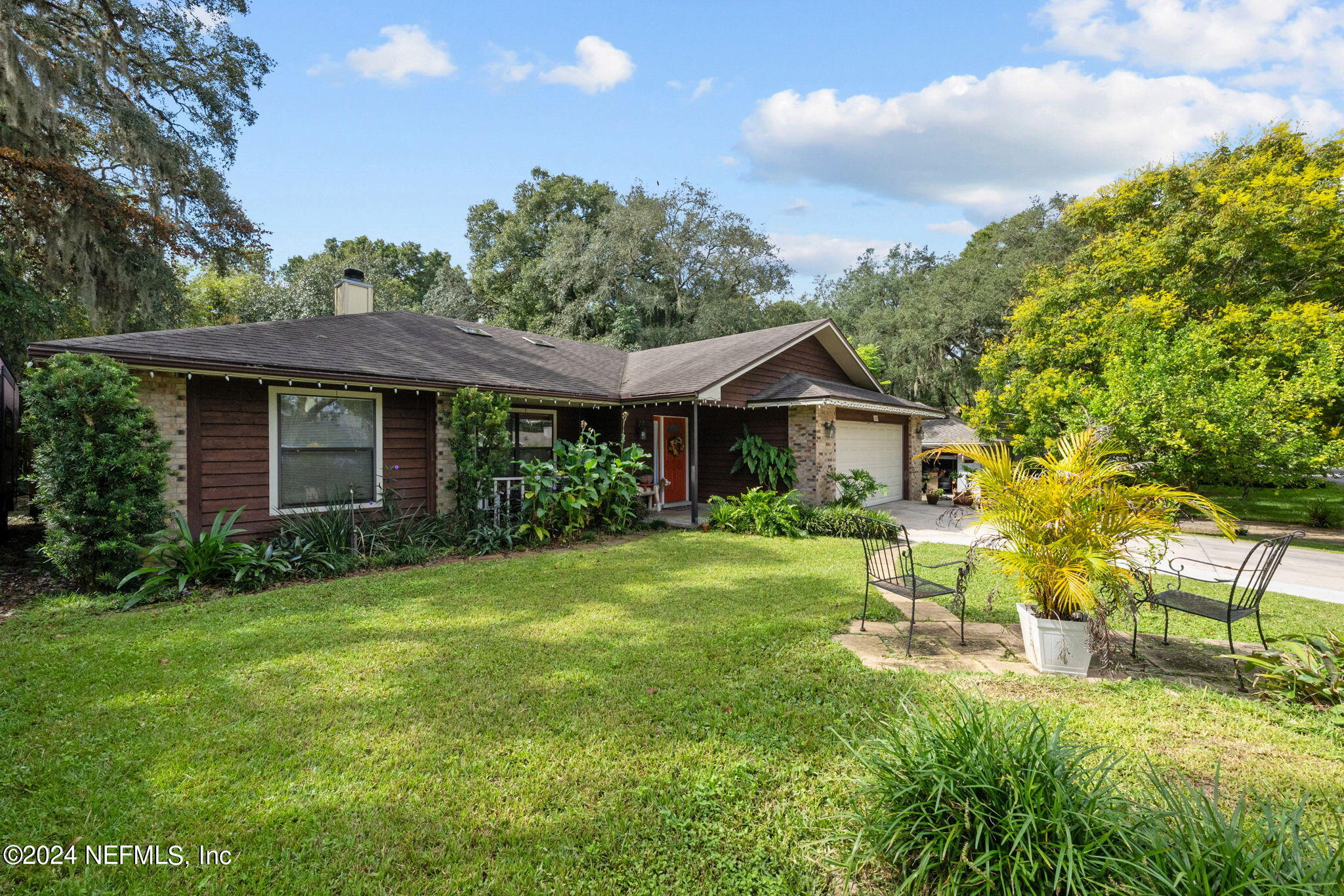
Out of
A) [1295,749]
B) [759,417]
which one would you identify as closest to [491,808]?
[1295,749]

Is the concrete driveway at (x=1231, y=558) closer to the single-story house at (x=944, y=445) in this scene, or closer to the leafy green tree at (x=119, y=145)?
the single-story house at (x=944, y=445)

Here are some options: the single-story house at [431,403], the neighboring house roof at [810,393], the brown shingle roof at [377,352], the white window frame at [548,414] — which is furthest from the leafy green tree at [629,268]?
the white window frame at [548,414]

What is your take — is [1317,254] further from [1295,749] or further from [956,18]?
[1295,749]

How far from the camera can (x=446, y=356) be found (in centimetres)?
1019

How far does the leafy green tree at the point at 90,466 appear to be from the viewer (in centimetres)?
570

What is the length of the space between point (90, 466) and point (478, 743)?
5.67 meters

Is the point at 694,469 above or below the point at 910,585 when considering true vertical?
above

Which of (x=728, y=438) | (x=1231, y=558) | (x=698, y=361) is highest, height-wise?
(x=698, y=361)

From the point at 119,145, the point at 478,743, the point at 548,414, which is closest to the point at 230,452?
the point at 548,414

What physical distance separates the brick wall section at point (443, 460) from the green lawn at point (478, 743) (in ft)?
12.7

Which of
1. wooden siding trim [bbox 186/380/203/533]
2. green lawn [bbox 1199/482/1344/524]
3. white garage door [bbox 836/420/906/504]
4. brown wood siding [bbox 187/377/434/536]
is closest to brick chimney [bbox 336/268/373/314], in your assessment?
brown wood siding [bbox 187/377/434/536]

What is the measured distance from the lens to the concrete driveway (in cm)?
674

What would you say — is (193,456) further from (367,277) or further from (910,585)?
(367,277)

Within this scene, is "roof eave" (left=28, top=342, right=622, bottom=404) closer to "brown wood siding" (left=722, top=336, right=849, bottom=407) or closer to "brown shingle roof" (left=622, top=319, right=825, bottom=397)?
"brown shingle roof" (left=622, top=319, right=825, bottom=397)
